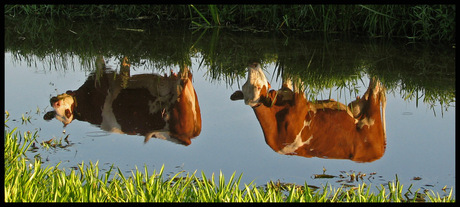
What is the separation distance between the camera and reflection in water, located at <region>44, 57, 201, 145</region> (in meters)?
5.27

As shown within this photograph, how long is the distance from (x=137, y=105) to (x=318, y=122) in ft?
5.06

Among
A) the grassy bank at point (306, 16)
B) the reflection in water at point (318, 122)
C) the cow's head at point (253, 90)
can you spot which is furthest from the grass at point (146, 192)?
the grassy bank at point (306, 16)

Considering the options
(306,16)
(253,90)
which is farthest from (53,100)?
(306,16)

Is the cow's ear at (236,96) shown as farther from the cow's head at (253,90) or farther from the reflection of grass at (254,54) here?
the reflection of grass at (254,54)

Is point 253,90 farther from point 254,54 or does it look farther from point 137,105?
point 254,54

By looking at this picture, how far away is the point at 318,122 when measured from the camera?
5375 mm

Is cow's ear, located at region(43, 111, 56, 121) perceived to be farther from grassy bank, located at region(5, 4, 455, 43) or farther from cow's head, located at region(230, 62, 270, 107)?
grassy bank, located at region(5, 4, 455, 43)

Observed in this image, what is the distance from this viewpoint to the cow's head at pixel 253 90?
5918 mm

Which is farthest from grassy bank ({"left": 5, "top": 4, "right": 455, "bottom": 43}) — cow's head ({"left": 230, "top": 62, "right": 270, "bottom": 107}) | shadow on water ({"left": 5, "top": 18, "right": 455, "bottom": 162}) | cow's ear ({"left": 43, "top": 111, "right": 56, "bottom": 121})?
cow's ear ({"left": 43, "top": 111, "right": 56, "bottom": 121})

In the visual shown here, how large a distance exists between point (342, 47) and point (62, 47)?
3308 millimetres

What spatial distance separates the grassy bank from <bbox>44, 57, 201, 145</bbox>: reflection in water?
8.51ft

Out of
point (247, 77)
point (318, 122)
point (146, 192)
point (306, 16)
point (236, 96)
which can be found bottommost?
point (146, 192)

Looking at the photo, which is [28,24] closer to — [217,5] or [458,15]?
[217,5]

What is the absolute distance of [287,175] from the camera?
4238 mm
